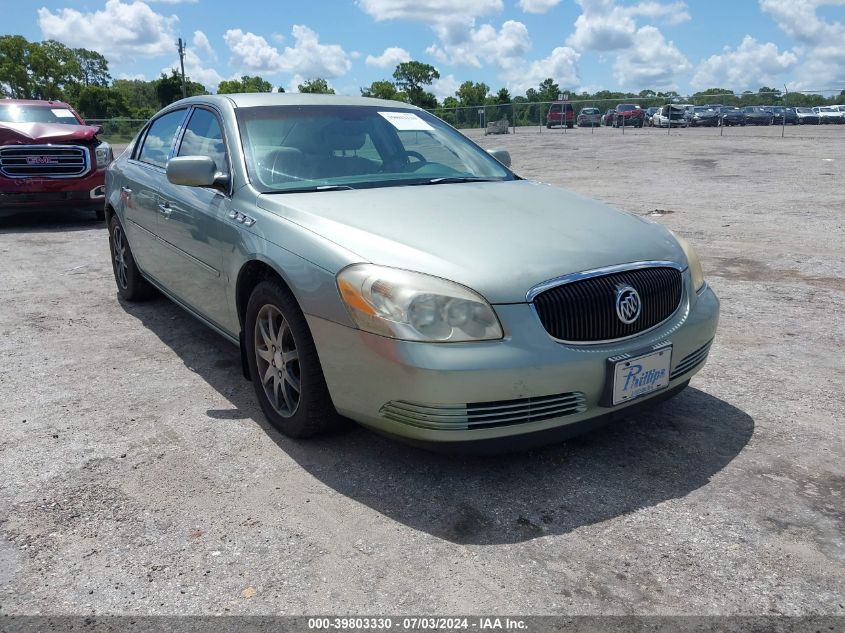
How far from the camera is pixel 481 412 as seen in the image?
2.79 m

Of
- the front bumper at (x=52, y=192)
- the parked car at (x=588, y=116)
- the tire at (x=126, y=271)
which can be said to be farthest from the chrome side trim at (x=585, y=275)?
the parked car at (x=588, y=116)

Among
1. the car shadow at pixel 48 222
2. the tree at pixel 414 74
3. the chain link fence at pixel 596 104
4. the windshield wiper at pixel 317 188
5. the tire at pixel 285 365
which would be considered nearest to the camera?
the tire at pixel 285 365

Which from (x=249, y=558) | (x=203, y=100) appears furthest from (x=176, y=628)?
(x=203, y=100)

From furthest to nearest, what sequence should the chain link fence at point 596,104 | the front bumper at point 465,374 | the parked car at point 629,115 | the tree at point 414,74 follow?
1. the tree at point 414,74
2. the parked car at point 629,115
3. the chain link fence at point 596,104
4. the front bumper at point 465,374

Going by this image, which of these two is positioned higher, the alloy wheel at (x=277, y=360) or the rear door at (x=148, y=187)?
the rear door at (x=148, y=187)

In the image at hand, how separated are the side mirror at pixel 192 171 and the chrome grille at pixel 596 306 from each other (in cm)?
192

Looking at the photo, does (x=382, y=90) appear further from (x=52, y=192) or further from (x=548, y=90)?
(x=52, y=192)

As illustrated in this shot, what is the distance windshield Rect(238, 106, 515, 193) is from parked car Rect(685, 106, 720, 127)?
39.9 m

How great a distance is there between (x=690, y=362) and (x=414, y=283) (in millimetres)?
1418

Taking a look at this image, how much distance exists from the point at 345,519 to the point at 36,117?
10.6 m

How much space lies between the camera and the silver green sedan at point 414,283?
2.77 meters

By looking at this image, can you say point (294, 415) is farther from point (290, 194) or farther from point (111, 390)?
point (111, 390)

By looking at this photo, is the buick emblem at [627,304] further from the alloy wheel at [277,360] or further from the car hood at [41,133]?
the car hood at [41,133]

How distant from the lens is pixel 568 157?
23.2 metres
